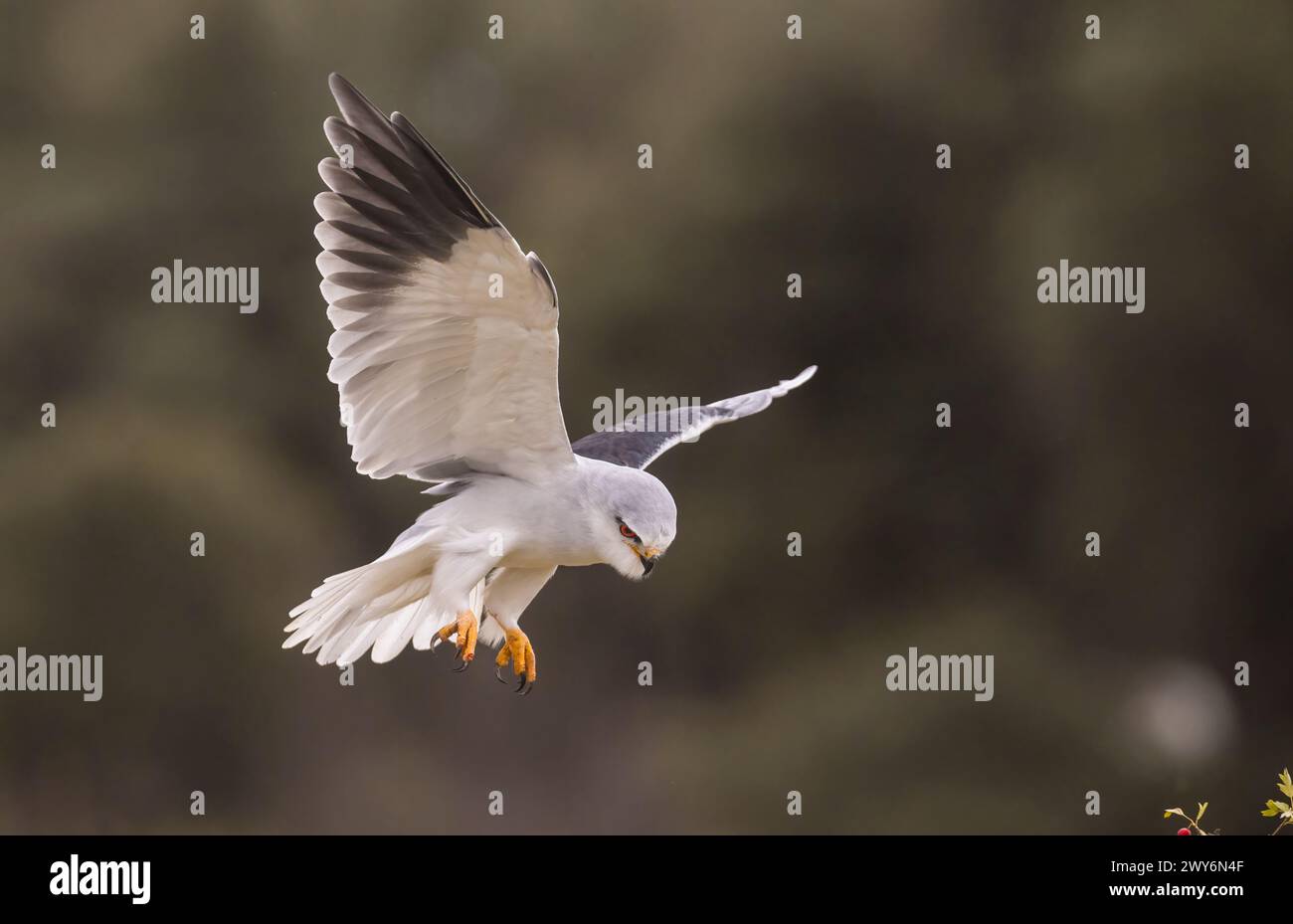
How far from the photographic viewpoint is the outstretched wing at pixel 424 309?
416 centimetres

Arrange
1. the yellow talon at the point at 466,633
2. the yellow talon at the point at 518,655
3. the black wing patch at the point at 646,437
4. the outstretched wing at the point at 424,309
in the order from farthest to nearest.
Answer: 1. the black wing patch at the point at 646,437
2. the yellow talon at the point at 518,655
3. the yellow talon at the point at 466,633
4. the outstretched wing at the point at 424,309

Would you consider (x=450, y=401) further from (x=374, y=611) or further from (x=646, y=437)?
(x=646, y=437)

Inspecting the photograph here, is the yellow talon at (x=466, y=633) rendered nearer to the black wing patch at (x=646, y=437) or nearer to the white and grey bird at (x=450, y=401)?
the white and grey bird at (x=450, y=401)

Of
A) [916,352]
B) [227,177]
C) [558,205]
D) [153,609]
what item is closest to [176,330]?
[227,177]

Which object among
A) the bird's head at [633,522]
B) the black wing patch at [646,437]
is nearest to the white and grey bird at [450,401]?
the bird's head at [633,522]

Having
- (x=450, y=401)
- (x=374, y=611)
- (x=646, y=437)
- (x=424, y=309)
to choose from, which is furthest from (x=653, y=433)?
(x=424, y=309)

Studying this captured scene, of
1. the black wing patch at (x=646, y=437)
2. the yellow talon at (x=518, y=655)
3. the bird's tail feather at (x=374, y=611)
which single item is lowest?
the yellow talon at (x=518, y=655)

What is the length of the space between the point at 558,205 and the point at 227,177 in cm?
243

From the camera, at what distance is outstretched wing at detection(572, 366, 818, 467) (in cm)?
529

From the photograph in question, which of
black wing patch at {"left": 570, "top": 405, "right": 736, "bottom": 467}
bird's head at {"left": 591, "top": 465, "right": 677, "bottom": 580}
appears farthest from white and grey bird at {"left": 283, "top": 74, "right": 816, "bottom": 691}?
black wing patch at {"left": 570, "top": 405, "right": 736, "bottom": 467}

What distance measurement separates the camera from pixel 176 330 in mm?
11617

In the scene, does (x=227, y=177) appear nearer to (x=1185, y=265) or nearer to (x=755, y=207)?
(x=755, y=207)

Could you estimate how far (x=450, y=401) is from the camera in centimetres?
455

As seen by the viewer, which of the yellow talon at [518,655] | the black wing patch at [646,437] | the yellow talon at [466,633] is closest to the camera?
the yellow talon at [466,633]
